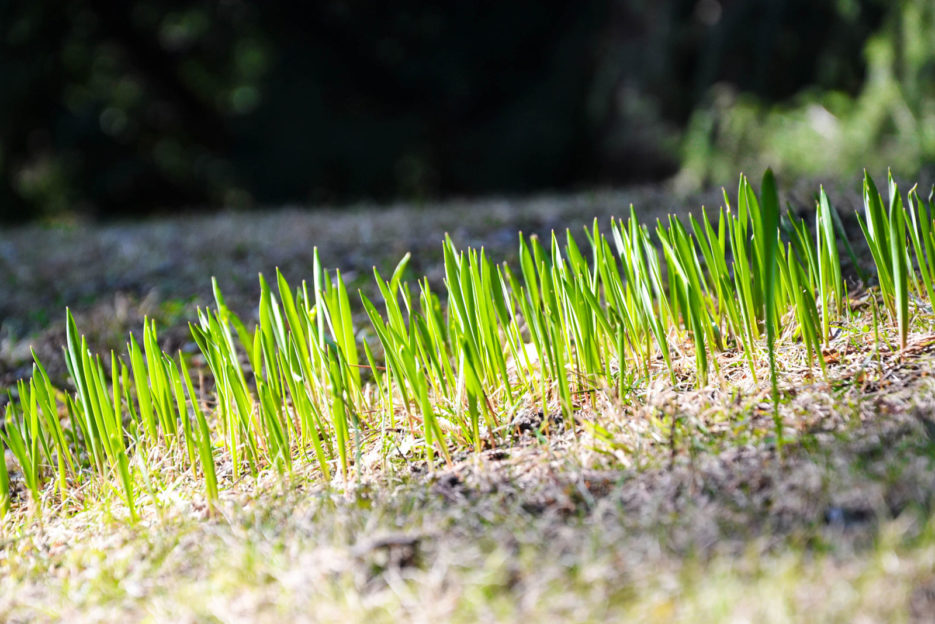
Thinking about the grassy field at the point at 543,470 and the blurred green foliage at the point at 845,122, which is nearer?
the grassy field at the point at 543,470

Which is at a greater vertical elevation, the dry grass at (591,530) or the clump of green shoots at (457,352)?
the clump of green shoots at (457,352)

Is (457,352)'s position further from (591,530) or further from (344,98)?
(344,98)

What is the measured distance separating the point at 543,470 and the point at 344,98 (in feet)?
21.2

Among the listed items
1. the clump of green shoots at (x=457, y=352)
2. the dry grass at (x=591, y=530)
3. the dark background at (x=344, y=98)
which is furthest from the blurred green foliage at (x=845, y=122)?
the dry grass at (x=591, y=530)

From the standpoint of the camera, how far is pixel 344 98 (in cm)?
718

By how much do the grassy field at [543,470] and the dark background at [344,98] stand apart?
4.37 m

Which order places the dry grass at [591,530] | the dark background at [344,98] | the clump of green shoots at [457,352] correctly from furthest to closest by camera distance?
the dark background at [344,98]
the clump of green shoots at [457,352]
the dry grass at [591,530]

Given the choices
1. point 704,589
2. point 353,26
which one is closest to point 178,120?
point 353,26

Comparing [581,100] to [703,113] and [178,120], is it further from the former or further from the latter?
[178,120]

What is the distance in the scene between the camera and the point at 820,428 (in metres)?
1.25

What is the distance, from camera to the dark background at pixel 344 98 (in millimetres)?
6324

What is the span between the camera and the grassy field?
952 mm

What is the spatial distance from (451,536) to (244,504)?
0.48 m

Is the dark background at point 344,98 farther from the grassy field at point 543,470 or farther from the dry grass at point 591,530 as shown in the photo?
the dry grass at point 591,530
